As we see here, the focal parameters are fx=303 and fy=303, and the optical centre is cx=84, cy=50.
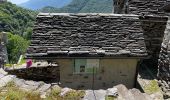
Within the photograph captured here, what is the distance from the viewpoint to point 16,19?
343 feet

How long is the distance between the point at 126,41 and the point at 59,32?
2.36 meters

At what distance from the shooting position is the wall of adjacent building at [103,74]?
33.3 ft

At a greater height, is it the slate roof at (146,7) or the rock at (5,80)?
the slate roof at (146,7)

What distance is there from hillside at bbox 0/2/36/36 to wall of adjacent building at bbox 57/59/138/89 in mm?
82134

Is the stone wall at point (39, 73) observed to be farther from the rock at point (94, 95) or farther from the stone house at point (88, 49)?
the rock at point (94, 95)

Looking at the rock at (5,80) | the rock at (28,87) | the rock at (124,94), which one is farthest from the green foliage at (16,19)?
the rock at (124,94)

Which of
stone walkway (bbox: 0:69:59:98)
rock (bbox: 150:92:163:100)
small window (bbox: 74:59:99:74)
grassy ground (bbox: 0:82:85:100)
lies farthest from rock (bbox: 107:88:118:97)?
rock (bbox: 150:92:163:100)

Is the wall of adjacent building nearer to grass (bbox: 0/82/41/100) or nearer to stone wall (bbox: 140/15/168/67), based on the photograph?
grass (bbox: 0/82/41/100)

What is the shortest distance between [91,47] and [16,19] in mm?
97885

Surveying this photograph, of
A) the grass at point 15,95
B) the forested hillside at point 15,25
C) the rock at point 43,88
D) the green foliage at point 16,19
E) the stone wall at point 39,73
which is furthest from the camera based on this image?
the green foliage at point 16,19

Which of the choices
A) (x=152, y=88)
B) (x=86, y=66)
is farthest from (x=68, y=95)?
(x=152, y=88)

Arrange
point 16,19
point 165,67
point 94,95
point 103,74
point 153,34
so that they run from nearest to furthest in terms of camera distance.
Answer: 1. point 94,95
2. point 103,74
3. point 165,67
4. point 153,34
5. point 16,19

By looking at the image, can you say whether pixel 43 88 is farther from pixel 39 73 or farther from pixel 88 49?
pixel 39 73

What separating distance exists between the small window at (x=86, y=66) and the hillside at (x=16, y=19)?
82.3m
